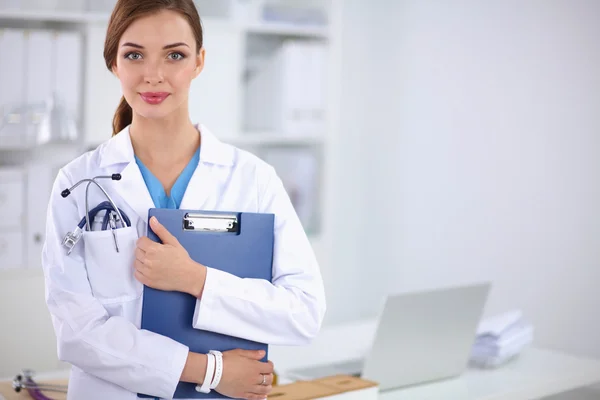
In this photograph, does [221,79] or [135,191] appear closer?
[135,191]

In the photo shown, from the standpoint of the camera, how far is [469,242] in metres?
4.01

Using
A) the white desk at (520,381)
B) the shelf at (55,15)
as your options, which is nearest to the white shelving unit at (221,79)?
the shelf at (55,15)

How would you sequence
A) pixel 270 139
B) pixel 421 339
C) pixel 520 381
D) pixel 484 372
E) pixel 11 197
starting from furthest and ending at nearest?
pixel 270 139, pixel 11 197, pixel 484 372, pixel 520 381, pixel 421 339

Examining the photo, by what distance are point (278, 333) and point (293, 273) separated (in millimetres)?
119

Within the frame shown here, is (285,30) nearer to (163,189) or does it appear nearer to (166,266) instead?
(163,189)

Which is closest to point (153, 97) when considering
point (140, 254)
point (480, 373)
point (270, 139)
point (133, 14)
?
point (133, 14)

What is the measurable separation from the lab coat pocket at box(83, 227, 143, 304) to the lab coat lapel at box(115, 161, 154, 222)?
50 millimetres

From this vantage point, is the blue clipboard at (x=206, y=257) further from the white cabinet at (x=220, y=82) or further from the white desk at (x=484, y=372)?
the white cabinet at (x=220, y=82)

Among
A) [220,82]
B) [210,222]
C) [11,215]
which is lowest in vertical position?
[11,215]

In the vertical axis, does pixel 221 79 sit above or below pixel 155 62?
above

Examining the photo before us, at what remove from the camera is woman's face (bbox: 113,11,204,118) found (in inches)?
57.4

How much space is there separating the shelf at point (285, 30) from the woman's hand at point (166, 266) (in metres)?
2.25

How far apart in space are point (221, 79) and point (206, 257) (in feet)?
6.92

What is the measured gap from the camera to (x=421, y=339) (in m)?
2.01
